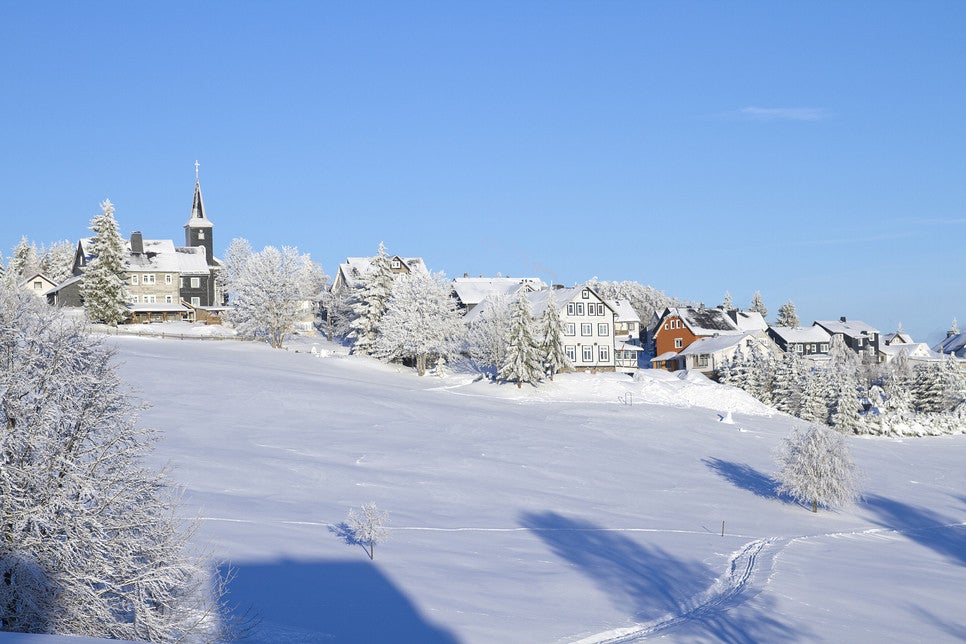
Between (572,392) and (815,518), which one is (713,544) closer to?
(815,518)

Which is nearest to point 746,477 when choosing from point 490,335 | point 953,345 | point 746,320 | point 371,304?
point 490,335

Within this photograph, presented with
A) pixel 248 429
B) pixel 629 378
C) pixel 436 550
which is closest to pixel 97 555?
pixel 436 550

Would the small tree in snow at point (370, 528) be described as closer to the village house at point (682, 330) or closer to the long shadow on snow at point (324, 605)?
the long shadow on snow at point (324, 605)

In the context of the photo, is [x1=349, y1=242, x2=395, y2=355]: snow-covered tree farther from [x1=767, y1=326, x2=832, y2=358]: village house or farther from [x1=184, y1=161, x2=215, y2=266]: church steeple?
[x1=767, y1=326, x2=832, y2=358]: village house

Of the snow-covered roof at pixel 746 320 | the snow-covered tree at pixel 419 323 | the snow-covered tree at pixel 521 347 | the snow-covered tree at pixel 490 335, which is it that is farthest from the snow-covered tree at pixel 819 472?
the snow-covered roof at pixel 746 320

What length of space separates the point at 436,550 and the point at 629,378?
4816 cm

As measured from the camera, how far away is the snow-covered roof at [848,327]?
11878 centimetres

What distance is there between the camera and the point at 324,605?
22.5 meters

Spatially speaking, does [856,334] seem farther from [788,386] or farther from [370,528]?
[370,528]

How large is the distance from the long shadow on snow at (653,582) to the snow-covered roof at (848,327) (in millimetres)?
92124

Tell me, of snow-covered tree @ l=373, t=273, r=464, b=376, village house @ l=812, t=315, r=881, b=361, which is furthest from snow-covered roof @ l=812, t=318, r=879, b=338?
snow-covered tree @ l=373, t=273, r=464, b=376

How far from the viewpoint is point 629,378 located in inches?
2963

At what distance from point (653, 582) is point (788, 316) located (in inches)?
4904

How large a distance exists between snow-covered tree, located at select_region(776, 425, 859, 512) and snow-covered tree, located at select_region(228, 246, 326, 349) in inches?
1823
